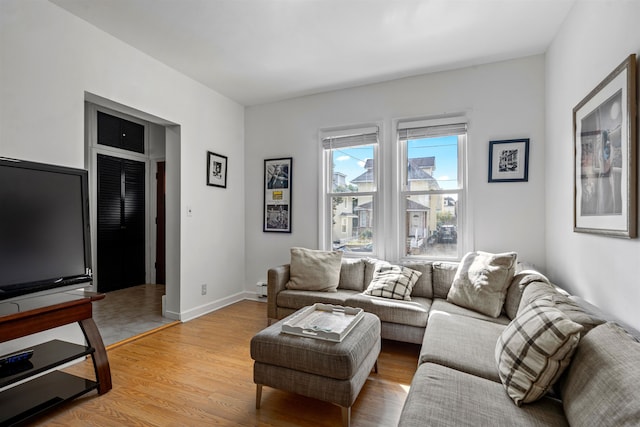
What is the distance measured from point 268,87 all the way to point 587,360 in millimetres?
3638

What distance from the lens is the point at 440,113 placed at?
3275 millimetres

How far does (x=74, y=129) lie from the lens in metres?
2.42

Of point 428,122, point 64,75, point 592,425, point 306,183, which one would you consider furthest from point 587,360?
point 64,75

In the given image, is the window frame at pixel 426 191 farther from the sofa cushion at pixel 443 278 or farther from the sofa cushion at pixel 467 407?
the sofa cushion at pixel 467 407

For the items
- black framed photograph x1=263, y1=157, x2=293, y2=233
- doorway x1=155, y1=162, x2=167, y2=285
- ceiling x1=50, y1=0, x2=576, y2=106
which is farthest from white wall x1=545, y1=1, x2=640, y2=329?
doorway x1=155, y1=162, x2=167, y2=285

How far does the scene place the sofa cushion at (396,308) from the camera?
2.54 meters

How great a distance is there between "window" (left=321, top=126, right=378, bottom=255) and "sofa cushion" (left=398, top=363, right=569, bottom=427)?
2236 mm

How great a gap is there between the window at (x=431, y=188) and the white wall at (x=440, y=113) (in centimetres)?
14

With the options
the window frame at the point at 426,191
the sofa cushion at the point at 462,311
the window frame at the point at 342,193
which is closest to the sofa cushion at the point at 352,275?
the window frame at the point at 342,193

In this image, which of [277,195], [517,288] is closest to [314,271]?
[277,195]

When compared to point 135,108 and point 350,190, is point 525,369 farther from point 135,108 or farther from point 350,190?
point 135,108

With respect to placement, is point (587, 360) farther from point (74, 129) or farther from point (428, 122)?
point (74, 129)

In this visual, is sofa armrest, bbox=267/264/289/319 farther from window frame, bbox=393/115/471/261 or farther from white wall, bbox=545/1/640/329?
white wall, bbox=545/1/640/329

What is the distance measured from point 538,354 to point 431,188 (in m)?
2.26
